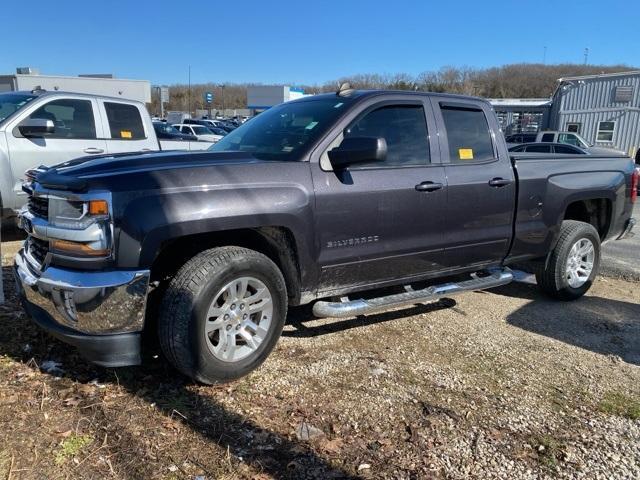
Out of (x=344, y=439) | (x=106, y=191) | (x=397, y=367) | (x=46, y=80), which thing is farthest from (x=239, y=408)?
(x=46, y=80)

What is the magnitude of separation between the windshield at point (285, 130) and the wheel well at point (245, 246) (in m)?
0.56

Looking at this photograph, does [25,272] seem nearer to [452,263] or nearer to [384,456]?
[384,456]

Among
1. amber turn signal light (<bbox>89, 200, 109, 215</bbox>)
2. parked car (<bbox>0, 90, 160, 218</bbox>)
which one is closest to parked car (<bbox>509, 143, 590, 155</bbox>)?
parked car (<bbox>0, 90, 160, 218</bbox>)

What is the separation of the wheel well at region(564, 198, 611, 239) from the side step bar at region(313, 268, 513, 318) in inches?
→ 55.9

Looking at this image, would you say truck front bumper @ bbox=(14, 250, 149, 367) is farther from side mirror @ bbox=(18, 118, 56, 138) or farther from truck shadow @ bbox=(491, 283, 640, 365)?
side mirror @ bbox=(18, 118, 56, 138)

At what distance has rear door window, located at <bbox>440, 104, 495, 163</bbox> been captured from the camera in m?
4.51

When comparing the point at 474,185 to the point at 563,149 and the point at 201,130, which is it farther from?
the point at 201,130

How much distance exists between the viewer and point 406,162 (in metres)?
4.16

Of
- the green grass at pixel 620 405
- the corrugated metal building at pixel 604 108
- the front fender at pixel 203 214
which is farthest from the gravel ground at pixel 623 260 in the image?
the corrugated metal building at pixel 604 108

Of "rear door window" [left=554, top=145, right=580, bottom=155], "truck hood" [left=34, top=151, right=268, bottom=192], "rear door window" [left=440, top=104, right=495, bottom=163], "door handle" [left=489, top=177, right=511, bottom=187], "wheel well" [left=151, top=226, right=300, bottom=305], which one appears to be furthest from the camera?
"rear door window" [left=554, top=145, right=580, bottom=155]

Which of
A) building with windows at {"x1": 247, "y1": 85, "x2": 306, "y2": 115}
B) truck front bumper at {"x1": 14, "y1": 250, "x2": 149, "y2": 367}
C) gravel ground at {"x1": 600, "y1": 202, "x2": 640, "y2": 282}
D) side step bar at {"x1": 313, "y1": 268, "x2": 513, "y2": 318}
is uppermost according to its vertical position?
building with windows at {"x1": 247, "y1": 85, "x2": 306, "y2": 115}

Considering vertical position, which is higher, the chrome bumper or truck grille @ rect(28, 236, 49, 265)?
truck grille @ rect(28, 236, 49, 265)

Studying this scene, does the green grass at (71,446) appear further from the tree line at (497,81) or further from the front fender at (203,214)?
the tree line at (497,81)

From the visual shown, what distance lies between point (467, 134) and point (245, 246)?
2.25 meters
